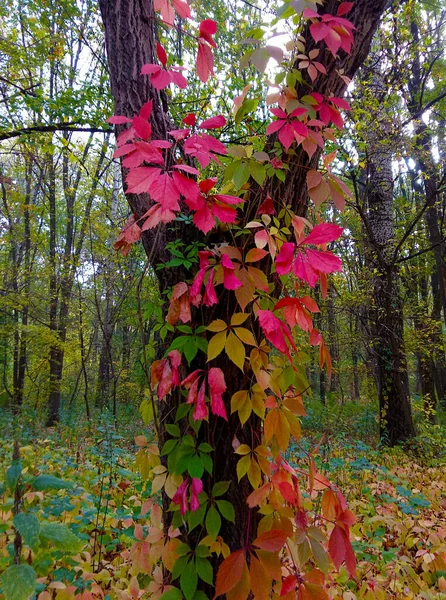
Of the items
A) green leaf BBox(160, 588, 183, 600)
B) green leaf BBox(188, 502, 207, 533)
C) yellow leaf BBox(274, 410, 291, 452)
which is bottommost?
green leaf BBox(160, 588, 183, 600)

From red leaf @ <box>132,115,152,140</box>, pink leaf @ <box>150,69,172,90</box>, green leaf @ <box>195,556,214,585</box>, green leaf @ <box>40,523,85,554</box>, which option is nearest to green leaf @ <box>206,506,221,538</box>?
green leaf @ <box>195,556,214,585</box>

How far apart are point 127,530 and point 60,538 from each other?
1.98 metres

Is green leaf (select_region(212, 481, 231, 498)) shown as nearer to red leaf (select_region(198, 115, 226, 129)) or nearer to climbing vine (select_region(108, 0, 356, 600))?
climbing vine (select_region(108, 0, 356, 600))

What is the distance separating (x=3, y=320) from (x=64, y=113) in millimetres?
7568

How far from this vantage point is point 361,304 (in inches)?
254

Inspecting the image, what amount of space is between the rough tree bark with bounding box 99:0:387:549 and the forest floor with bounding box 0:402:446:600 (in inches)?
12.1

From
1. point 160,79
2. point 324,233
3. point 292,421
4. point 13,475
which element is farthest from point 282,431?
point 160,79

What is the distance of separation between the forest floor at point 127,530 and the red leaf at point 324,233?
28.2 inches

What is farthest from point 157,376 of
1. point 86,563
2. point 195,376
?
point 86,563

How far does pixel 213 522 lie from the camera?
1050 millimetres

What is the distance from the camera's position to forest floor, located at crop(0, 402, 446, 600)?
1.22m

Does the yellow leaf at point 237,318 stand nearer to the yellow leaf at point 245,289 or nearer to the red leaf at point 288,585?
the yellow leaf at point 245,289

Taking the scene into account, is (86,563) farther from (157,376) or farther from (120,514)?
(157,376)

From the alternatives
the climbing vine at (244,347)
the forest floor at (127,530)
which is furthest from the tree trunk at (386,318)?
the climbing vine at (244,347)
